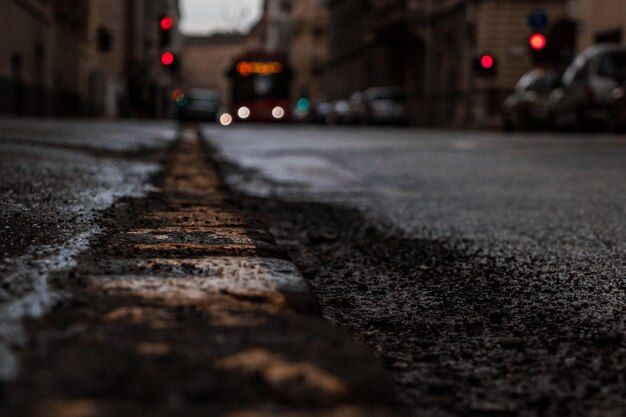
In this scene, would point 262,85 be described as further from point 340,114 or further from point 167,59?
point 167,59

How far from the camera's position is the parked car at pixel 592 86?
18.0m

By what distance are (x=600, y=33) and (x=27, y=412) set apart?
27619mm

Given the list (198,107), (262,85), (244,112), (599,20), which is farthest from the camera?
(198,107)

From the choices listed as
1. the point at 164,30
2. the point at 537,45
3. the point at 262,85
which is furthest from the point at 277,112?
the point at 537,45

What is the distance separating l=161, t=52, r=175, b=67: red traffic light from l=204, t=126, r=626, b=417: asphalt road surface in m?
19.5

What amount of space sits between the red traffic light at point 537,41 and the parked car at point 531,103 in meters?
1.20

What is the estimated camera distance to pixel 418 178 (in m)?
6.45

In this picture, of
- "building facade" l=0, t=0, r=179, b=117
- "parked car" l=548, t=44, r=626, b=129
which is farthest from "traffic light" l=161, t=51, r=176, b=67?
"parked car" l=548, t=44, r=626, b=129

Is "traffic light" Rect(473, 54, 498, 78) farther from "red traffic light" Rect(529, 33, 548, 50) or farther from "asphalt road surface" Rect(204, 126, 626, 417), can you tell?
"asphalt road surface" Rect(204, 126, 626, 417)

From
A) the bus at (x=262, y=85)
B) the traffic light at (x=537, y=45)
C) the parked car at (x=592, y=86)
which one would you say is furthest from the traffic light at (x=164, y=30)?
the bus at (x=262, y=85)

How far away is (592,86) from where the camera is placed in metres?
17.9

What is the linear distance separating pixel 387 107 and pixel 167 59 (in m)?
11.6

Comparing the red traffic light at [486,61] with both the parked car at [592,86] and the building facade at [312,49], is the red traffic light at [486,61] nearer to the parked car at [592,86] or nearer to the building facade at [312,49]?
the parked car at [592,86]

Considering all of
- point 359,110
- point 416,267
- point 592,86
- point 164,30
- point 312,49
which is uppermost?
point 312,49
